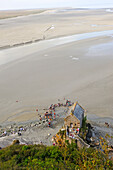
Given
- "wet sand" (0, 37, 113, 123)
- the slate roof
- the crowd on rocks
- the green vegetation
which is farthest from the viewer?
"wet sand" (0, 37, 113, 123)

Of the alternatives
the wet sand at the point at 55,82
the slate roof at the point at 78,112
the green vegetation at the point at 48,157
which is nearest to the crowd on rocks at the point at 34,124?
the wet sand at the point at 55,82

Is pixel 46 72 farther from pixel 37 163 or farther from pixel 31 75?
pixel 37 163

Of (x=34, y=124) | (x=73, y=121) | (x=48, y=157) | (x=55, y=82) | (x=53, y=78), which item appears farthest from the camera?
(x=53, y=78)

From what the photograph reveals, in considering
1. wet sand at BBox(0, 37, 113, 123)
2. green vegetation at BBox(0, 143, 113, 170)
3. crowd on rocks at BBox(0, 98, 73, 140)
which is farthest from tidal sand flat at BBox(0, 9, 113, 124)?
green vegetation at BBox(0, 143, 113, 170)

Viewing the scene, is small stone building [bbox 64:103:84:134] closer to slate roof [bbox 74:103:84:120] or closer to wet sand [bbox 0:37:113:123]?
slate roof [bbox 74:103:84:120]

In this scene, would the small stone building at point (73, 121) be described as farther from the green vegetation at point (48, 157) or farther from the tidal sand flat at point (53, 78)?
the tidal sand flat at point (53, 78)

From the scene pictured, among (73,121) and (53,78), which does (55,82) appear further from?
(73,121)

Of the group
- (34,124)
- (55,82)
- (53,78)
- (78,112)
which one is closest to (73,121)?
(78,112)

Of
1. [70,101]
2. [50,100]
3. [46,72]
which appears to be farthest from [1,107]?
[46,72]

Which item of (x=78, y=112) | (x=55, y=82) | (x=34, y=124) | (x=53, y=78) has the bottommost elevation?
(x=34, y=124)
